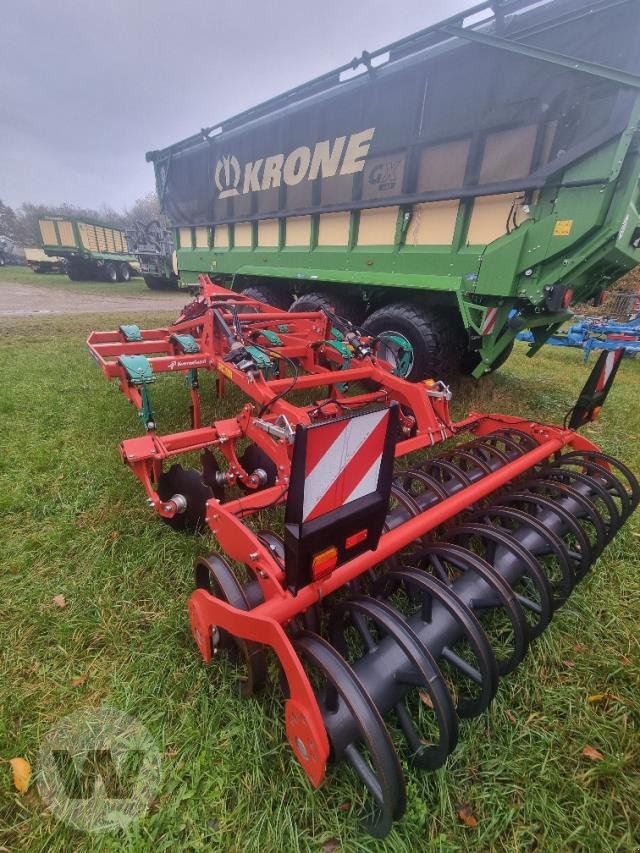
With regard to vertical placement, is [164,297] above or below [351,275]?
below

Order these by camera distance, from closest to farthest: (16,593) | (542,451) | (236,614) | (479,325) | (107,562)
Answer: (236,614), (16,593), (107,562), (542,451), (479,325)

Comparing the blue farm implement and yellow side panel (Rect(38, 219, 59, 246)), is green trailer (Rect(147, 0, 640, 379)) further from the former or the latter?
yellow side panel (Rect(38, 219, 59, 246))

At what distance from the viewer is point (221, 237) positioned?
7629mm

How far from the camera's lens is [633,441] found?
13.9 feet

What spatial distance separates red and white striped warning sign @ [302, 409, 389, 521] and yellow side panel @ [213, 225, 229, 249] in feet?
24.3

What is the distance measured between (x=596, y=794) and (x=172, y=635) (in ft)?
5.90

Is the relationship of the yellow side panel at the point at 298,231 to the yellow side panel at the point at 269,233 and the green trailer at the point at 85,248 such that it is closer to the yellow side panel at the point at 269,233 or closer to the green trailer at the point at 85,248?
the yellow side panel at the point at 269,233

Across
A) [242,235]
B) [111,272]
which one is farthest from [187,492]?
[111,272]

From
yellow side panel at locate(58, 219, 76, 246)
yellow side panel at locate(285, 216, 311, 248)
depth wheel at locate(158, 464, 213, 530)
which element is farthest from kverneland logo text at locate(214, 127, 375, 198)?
yellow side panel at locate(58, 219, 76, 246)

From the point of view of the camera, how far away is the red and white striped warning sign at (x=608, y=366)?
286 cm

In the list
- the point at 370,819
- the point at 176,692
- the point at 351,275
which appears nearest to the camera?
the point at 370,819

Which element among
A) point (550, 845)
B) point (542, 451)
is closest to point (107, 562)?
point (550, 845)

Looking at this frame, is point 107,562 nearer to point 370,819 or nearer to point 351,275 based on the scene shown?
point 370,819

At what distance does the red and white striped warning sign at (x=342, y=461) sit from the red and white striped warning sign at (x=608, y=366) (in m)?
2.50
